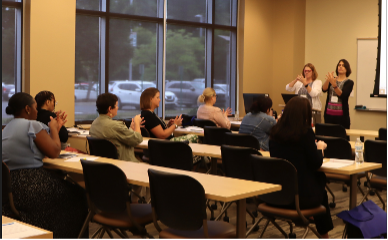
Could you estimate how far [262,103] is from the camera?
14.9ft

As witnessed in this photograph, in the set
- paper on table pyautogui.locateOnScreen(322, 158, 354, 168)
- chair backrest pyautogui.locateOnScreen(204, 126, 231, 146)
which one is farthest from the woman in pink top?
paper on table pyautogui.locateOnScreen(322, 158, 354, 168)

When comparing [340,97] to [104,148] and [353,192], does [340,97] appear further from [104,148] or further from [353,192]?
[104,148]

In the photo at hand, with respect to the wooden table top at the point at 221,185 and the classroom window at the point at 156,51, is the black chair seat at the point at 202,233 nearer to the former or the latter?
the wooden table top at the point at 221,185

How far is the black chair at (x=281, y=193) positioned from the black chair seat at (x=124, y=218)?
2.77ft

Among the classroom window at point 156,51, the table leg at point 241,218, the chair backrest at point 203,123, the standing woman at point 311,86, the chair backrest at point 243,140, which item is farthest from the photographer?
the classroom window at point 156,51

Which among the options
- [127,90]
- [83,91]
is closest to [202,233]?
[83,91]

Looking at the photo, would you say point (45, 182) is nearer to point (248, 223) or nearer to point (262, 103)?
point (248, 223)

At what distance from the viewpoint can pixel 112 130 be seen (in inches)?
162

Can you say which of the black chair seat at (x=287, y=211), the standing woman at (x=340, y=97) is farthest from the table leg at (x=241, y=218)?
the standing woman at (x=340, y=97)

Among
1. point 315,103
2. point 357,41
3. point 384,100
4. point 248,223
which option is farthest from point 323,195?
point 357,41

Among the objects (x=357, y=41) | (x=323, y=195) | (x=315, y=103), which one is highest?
(x=357, y=41)

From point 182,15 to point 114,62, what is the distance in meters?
1.78

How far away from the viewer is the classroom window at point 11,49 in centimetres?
651

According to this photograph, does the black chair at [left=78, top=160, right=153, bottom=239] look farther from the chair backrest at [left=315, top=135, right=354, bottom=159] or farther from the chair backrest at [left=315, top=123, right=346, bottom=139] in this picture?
the chair backrest at [left=315, top=123, right=346, bottom=139]
